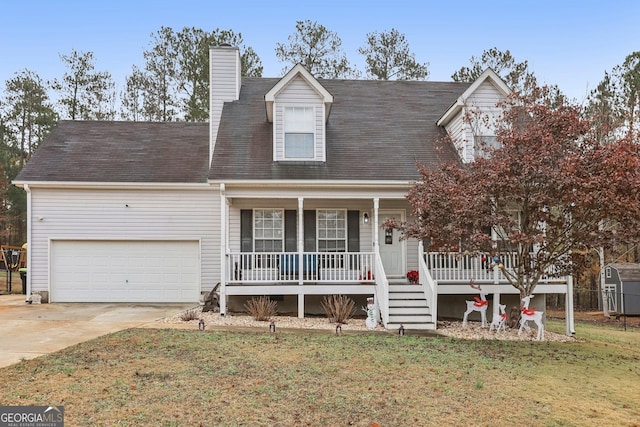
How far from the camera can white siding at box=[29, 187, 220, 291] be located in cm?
1461

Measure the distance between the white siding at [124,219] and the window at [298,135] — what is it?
3173 mm

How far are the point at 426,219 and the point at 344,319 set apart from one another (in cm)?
335

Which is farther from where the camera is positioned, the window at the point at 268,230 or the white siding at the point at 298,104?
the window at the point at 268,230

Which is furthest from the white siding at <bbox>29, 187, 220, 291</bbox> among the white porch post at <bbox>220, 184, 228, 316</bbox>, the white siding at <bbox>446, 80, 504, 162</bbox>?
the white siding at <bbox>446, 80, 504, 162</bbox>

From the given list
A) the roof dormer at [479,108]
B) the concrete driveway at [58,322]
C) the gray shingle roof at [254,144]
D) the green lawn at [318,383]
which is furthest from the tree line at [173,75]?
the green lawn at [318,383]

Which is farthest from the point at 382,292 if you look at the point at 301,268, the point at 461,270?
the point at 461,270

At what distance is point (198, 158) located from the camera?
15945mm

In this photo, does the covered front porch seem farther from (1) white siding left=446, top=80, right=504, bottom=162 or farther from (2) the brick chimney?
(2) the brick chimney

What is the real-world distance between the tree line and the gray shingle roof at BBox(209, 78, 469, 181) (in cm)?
828

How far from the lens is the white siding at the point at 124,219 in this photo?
14609mm

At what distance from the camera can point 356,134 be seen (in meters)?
14.7

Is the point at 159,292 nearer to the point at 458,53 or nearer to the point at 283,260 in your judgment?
the point at 283,260

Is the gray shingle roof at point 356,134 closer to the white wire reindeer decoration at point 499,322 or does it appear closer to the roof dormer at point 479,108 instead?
the roof dormer at point 479,108

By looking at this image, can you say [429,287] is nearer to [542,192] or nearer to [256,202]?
[542,192]
